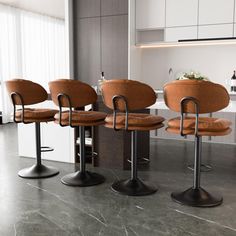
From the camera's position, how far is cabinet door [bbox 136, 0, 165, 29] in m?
5.35

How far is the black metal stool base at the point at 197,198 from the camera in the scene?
8.69 ft

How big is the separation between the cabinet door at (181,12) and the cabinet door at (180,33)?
0.23 ft

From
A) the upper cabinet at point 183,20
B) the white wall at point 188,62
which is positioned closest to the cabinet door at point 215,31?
the upper cabinet at point 183,20

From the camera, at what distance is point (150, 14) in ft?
17.8

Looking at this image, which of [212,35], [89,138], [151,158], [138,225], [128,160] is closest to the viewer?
[138,225]

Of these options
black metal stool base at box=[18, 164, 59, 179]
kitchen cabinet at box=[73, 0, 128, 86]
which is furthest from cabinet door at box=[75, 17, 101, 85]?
black metal stool base at box=[18, 164, 59, 179]

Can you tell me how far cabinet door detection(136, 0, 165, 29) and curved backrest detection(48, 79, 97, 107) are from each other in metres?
2.97

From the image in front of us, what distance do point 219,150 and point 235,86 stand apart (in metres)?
1.01

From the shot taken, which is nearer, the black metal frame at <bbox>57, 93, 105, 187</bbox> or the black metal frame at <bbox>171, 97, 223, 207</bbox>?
the black metal frame at <bbox>171, 97, 223, 207</bbox>

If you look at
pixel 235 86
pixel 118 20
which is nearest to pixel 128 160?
pixel 235 86

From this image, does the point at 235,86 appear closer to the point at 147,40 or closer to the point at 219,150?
the point at 219,150

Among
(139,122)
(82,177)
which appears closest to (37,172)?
(82,177)

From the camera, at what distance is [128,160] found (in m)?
3.61

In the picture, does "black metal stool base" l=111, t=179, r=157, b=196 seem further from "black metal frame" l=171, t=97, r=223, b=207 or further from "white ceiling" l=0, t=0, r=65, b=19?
"white ceiling" l=0, t=0, r=65, b=19
